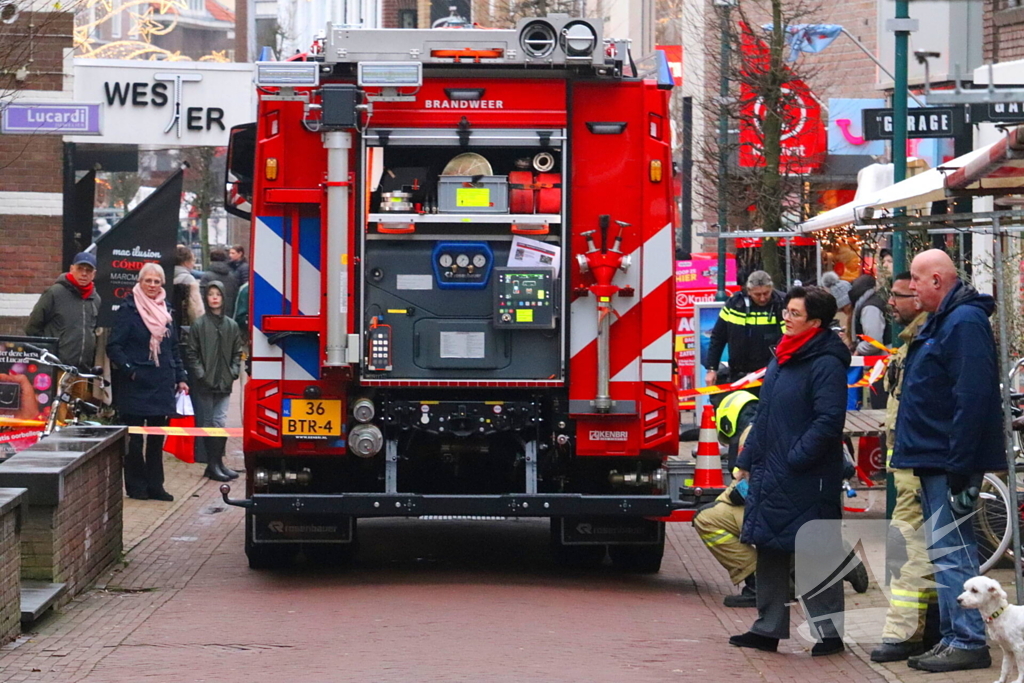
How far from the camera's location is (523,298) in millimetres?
9367

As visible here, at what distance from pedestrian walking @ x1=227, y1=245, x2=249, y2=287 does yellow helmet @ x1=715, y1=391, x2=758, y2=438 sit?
1216 centimetres

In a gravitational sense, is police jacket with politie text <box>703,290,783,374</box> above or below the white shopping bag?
above

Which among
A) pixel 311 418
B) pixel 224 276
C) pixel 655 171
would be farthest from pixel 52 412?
pixel 224 276

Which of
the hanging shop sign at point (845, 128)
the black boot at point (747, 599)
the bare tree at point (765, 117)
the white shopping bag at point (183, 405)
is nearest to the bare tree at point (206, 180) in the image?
the hanging shop sign at point (845, 128)

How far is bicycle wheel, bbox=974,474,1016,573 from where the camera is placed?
9453mm

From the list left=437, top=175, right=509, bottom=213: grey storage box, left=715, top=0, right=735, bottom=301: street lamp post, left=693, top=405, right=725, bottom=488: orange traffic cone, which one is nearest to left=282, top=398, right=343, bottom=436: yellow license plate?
left=437, top=175, right=509, bottom=213: grey storage box

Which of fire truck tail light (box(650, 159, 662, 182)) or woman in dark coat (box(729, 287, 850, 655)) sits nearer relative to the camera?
woman in dark coat (box(729, 287, 850, 655))

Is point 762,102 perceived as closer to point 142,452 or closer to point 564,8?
point 564,8

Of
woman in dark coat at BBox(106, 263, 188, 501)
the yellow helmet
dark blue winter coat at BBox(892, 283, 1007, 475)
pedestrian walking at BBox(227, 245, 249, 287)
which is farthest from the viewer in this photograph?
pedestrian walking at BBox(227, 245, 249, 287)

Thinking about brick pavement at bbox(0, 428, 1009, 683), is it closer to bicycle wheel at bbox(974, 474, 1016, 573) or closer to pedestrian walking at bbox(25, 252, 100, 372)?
bicycle wheel at bbox(974, 474, 1016, 573)

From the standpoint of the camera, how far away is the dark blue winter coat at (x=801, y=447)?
777 cm

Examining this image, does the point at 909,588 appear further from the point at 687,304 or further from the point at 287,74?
the point at 687,304

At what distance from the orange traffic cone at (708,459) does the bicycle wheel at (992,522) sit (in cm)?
180

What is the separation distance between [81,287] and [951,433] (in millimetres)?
8049
